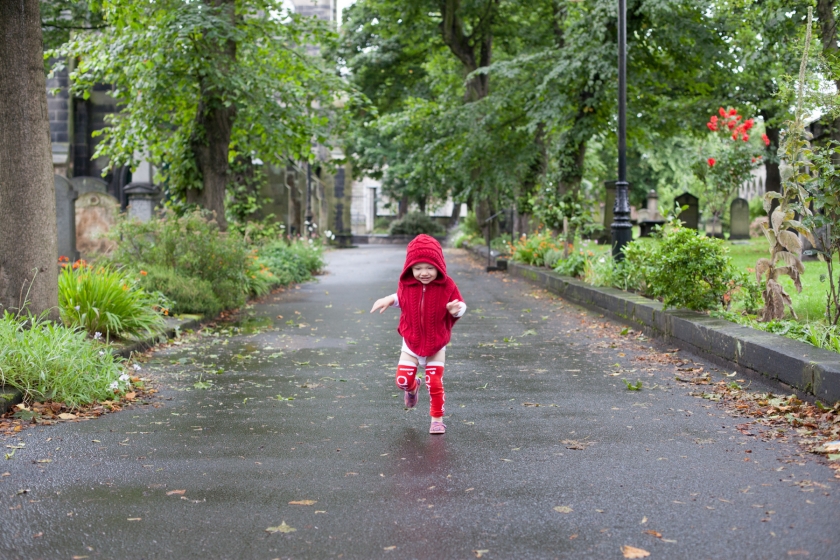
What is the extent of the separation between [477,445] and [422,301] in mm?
1159

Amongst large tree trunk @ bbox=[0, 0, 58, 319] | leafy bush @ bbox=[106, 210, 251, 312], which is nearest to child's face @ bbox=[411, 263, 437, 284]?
large tree trunk @ bbox=[0, 0, 58, 319]

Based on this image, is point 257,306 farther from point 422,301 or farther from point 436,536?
point 436,536

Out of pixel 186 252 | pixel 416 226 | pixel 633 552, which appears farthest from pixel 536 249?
pixel 416 226

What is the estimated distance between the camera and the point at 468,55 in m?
31.0

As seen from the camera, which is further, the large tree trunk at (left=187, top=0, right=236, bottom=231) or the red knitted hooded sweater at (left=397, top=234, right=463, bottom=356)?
the large tree trunk at (left=187, top=0, right=236, bottom=231)

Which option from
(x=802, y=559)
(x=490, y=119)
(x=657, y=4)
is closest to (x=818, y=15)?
(x=657, y=4)

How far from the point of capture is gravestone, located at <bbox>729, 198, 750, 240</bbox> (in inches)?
1170

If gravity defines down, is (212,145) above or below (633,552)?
above

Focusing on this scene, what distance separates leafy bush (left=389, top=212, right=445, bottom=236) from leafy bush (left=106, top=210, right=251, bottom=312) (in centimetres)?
4218

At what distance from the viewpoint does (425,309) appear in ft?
21.2

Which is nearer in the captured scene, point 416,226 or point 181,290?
point 181,290

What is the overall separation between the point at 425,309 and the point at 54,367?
2.97m

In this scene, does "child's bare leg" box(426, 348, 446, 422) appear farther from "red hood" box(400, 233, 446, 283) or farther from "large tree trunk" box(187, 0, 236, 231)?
"large tree trunk" box(187, 0, 236, 231)

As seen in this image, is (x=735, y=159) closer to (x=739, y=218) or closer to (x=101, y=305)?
(x=739, y=218)
